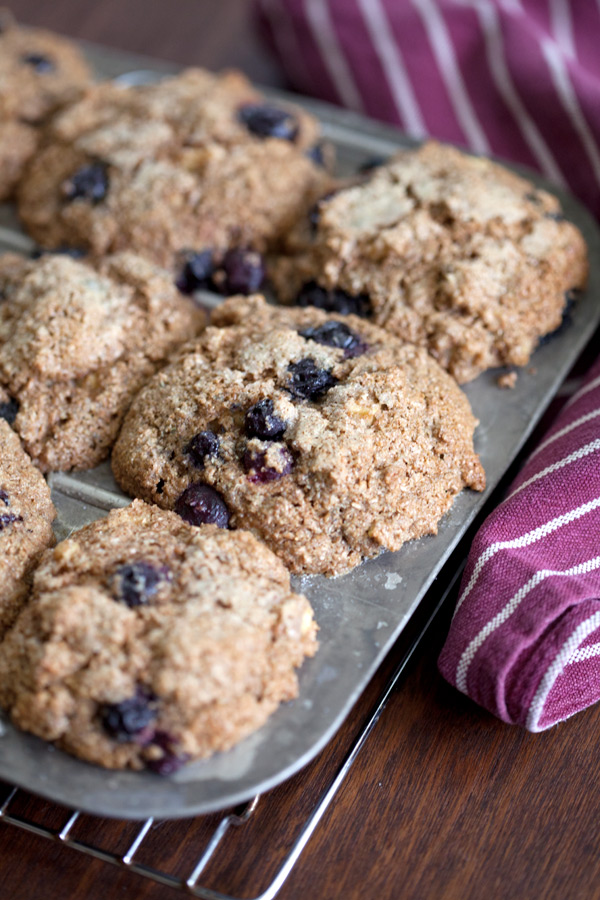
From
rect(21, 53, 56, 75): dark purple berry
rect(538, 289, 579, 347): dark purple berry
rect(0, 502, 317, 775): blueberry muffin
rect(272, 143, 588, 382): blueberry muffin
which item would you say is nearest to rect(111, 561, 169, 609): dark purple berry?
rect(0, 502, 317, 775): blueberry muffin

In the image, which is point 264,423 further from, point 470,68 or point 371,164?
point 470,68

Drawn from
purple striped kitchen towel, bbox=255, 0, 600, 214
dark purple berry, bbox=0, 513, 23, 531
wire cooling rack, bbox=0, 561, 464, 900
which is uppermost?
purple striped kitchen towel, bbox=255, 0, 600, 214

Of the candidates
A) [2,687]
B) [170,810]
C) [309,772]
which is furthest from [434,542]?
[2,687]

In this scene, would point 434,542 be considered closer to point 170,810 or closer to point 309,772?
point 309,772

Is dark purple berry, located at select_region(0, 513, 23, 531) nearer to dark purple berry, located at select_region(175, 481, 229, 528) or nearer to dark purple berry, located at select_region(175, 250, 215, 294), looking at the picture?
dark purple berry, located at select_region(175, 481, 229, 528)

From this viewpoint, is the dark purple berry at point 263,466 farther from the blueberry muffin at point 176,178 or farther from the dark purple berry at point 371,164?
the dark purple berry at point 371,164

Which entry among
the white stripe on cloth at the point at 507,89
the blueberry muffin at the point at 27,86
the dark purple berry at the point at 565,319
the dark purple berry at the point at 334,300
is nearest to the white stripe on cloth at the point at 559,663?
the dark purple berry at the point at 565,319
